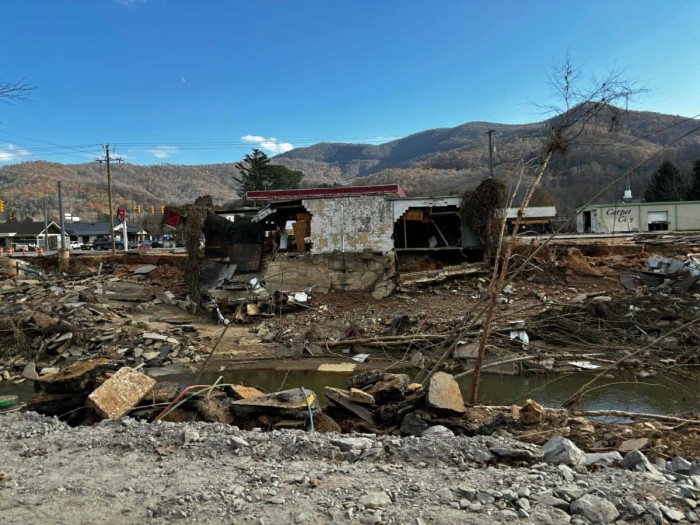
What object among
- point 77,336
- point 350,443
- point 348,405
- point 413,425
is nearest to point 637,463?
point 413,425

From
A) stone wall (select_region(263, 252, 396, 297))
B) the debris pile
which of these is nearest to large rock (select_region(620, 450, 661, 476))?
the debris pile

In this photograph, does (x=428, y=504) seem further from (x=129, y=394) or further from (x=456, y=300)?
(x=456, y=300)

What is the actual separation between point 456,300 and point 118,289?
14.9 metres

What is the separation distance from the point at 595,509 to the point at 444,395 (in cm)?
304

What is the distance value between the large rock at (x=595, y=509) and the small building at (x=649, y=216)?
38.3m

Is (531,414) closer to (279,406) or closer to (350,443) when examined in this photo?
(350,443)

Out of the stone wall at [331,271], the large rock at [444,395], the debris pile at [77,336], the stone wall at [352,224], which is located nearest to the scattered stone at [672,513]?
the large rock at [444,395]

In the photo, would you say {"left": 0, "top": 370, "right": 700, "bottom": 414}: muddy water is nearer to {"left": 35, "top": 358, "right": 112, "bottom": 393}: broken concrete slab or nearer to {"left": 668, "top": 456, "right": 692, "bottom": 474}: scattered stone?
{"left": 668, "top": 456, "right": 692, "bottom": 474}: scattered stone

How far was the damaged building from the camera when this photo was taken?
19453mm

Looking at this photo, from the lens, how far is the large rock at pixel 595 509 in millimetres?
3340

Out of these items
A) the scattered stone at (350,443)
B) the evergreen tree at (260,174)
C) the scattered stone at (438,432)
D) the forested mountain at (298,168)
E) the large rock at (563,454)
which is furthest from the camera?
the forested mountain at (298,168)

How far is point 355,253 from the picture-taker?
770 inches

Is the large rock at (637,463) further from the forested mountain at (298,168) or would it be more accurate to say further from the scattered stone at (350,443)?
the forested mountain at (298,168)

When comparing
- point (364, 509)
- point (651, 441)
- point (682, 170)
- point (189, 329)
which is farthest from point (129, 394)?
point (682, 170)
